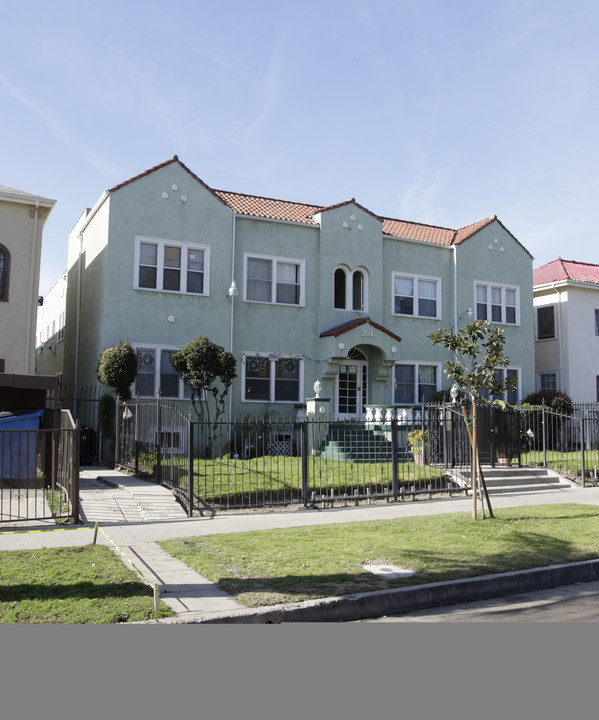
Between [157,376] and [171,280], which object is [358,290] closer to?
[171,280]

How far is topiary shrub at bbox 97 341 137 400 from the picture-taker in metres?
17.7

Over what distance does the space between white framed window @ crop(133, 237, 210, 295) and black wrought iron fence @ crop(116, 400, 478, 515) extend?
15.7 ft

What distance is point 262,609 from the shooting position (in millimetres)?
6457

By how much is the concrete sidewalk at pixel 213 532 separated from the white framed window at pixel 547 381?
12873mm

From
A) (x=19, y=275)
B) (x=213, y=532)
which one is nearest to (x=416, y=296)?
(x=19, y=275)

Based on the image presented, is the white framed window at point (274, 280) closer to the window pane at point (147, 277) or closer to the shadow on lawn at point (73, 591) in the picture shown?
the window pane at point (147, 277)

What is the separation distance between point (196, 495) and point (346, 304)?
Result: 39.2ft

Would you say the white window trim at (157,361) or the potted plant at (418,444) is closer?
the potted plant at (418,444)

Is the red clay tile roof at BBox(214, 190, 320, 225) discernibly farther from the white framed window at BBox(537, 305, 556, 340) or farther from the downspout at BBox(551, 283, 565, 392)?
the white framed window at BBox(537, 305, 556, 340)

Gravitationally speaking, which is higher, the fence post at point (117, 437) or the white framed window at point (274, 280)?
the white framed window at point (274, 280)

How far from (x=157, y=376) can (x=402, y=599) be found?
1399 cm

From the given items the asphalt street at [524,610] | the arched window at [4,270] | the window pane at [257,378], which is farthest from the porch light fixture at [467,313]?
the asphalt street at [524,610]

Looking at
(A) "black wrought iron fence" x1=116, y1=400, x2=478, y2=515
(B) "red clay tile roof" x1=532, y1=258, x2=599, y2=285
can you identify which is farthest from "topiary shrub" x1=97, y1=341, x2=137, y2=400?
(B) "red clay tile roof" x1=532, y1=258, x2=599, y2=285

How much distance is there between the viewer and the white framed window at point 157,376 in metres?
19.8
